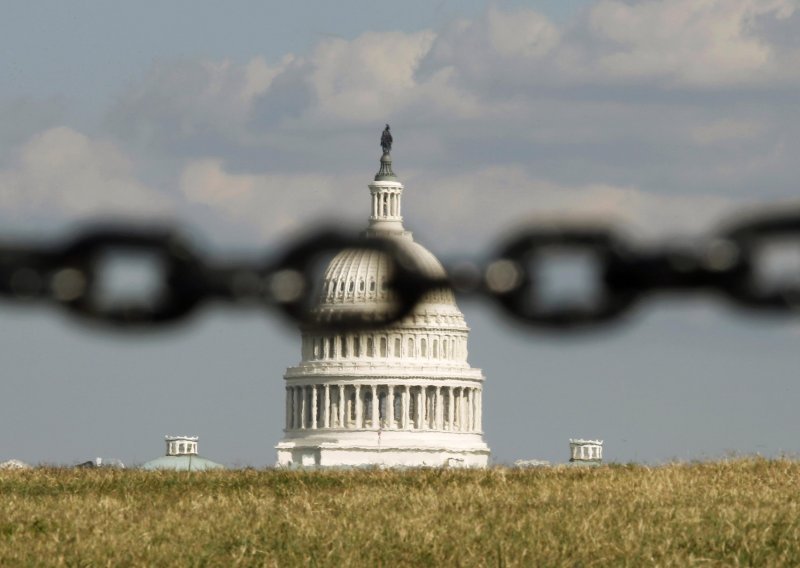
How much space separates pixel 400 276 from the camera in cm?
299

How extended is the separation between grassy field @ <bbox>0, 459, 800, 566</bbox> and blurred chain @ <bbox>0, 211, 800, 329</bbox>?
2787 cm

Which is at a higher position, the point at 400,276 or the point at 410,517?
the point at 410,517

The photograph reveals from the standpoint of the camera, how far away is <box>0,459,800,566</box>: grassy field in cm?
3195

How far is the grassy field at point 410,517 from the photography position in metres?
32.0

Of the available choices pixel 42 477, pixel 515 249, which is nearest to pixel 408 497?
pixel 42 477

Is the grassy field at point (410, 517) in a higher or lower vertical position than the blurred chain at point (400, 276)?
higher

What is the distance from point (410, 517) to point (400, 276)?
3340cm

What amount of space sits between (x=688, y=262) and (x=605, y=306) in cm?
13

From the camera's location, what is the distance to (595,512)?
35812mm

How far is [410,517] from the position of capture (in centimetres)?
3616

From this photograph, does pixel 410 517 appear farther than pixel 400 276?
Yes

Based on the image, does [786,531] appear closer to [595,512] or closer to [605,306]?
[595,512]

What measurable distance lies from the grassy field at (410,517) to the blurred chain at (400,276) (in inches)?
1097

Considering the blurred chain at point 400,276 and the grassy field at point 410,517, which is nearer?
the blurred chain at point 400,276
